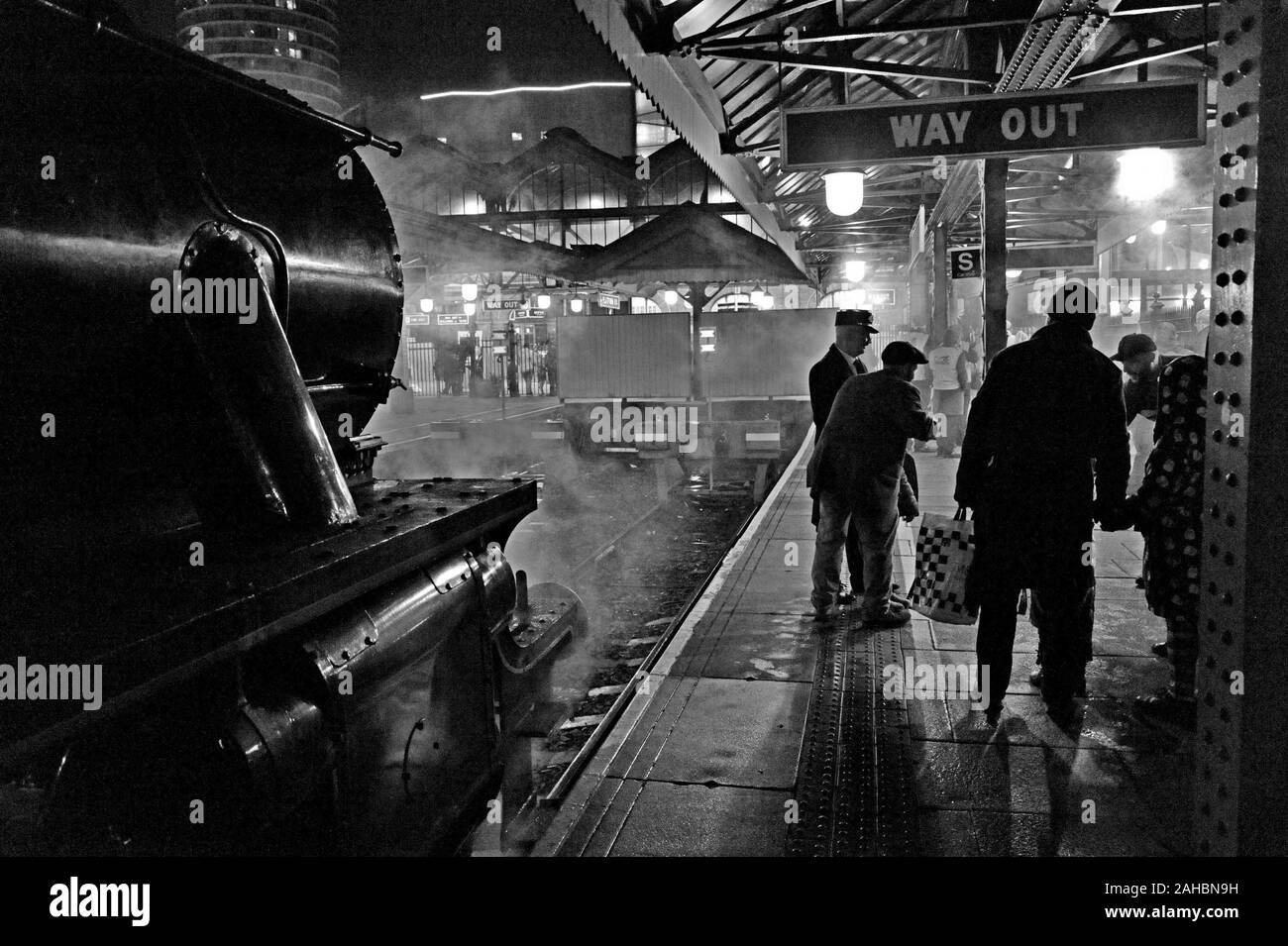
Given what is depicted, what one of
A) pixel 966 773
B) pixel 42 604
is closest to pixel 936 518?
pixel 966 773

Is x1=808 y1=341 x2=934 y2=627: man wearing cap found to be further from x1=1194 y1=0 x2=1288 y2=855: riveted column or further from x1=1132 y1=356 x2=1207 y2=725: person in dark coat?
x1=1194 y1=0 x2=1288 y2=855: riveted column

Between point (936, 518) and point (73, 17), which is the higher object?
point (73, 17)

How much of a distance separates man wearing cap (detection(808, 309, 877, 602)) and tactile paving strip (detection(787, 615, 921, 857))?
1278 mm

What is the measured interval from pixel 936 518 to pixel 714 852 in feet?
7.89

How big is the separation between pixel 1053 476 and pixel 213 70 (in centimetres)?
375

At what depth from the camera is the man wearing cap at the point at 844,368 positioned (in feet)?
21.5

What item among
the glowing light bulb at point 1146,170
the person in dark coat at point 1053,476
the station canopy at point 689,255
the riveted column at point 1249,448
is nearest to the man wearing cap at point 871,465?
the person in dark coat at point 1053,476

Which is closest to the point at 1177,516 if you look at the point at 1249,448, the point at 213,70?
the point at 1249,448

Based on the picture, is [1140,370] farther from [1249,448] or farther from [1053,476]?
[1249,448]

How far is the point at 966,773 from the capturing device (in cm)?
391

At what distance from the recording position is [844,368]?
6664mm

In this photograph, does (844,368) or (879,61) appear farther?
(879,61)
